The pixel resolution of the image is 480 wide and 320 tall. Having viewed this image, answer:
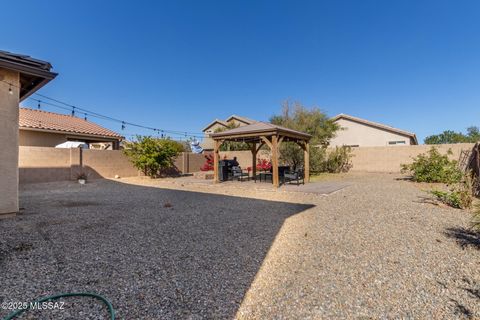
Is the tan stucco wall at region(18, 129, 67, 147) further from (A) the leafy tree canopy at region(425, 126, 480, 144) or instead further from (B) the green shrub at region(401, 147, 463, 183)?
(A) the leafy tree canopy at region(425, 126, 480, 144)

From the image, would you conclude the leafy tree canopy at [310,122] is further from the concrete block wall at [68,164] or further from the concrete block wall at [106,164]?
the concrete block wall at [68,164]

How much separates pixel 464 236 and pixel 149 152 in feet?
48.0

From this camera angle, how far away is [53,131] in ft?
47.5

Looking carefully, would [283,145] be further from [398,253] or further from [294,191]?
[398,253]

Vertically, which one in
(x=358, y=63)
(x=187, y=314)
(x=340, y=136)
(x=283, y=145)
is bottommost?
(x=187, y=314)

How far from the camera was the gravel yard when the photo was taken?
2326mm

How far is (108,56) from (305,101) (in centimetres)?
1635

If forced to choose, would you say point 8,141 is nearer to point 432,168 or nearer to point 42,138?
point 42,138

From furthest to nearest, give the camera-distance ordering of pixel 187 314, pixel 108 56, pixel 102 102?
pixel 102 102 < pixel 108 56 < pixel 187 314

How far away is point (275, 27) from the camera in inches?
623

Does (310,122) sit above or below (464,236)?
above

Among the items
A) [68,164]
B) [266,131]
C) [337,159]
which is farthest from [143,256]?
[337,159]

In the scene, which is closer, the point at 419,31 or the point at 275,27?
the point at 419,31

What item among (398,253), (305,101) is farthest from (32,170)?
(305,101)
